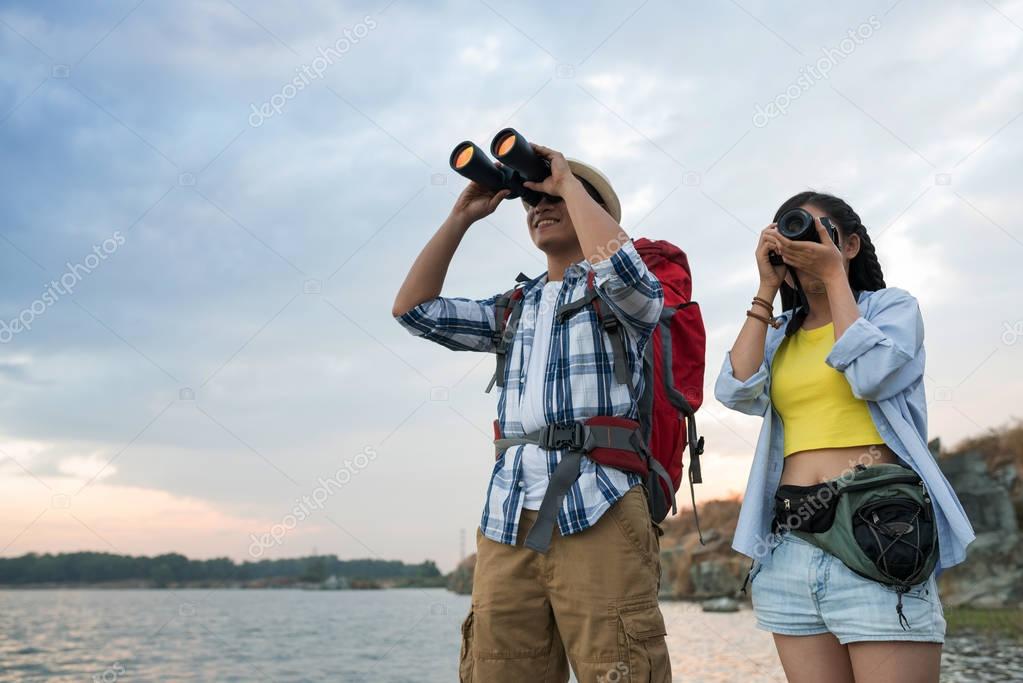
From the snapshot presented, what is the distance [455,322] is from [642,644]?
1.18 m

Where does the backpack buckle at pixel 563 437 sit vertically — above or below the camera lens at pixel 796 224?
below

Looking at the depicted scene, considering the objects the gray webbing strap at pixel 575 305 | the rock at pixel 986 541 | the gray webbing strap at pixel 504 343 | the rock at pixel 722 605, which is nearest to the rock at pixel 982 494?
the rock at pixel 986 541

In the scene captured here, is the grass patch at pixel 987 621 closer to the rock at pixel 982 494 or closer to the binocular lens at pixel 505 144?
the rock at pixel 982 494

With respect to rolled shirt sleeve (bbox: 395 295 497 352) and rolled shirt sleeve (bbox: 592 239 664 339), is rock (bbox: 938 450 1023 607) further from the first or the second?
rolled shirt sleeve (bbox: 592 239 664 339)

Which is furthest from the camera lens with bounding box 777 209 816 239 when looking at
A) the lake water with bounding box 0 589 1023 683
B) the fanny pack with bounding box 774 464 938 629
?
the lake water with bounding box 0 589 1023 683

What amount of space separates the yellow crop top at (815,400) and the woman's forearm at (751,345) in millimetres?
76

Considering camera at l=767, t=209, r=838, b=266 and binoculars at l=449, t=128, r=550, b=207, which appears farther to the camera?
binoculars at l=449, t=128, r=550, b=207

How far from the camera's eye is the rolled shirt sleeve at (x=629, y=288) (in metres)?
2.09

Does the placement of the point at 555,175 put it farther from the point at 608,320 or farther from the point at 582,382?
the point at 582,382

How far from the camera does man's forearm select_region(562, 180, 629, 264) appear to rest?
84.7 inches

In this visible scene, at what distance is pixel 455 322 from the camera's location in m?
2.66

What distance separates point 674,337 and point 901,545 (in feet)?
2.66

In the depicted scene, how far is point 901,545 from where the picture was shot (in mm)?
1832

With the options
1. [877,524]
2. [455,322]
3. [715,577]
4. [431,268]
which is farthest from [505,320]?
[715,577]
